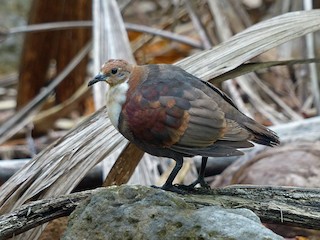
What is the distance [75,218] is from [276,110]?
4106 mm

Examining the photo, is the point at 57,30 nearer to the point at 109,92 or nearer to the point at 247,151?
the point at 247,151

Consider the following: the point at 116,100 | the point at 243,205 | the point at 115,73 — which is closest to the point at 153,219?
the point at 243,205

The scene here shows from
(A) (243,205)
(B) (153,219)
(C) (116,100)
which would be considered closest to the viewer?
(B) (153,219)

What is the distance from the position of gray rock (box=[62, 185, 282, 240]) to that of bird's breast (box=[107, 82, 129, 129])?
322 millimetres

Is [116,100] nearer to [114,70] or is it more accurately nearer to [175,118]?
[114,70]

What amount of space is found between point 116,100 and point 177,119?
259 millimetres

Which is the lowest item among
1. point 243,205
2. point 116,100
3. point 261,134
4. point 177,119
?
point 243,205

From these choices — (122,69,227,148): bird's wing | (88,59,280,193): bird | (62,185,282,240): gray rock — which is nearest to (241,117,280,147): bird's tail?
(88,59,280,193): bird

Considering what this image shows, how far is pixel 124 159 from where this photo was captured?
3.83 metres

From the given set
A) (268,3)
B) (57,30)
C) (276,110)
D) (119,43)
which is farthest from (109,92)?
(268,3)

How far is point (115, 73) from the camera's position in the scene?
11.2ft

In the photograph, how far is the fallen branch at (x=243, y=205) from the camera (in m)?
3.18

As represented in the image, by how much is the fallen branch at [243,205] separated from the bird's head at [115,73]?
0.46 metres

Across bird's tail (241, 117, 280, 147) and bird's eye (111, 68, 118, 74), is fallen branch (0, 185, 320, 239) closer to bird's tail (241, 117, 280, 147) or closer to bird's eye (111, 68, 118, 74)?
bird's tail (241, 117, 280, 147)
